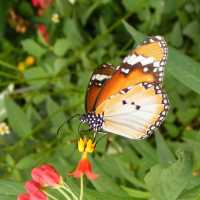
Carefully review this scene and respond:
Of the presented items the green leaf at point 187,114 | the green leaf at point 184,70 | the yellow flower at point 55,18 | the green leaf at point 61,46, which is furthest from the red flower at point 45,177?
the yellow flower at point 55,18

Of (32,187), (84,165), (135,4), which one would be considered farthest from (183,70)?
(135,4)

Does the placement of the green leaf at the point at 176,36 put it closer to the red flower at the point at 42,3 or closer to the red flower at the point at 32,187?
the red flower at the point at 42,3

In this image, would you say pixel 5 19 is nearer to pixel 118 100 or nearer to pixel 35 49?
pixel 35 49

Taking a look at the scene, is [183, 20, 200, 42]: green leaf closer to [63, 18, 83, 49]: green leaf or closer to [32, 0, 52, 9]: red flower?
[63, 18, 83, 49]: green leaf

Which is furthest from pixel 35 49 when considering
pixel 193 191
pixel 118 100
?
pixel 193 191

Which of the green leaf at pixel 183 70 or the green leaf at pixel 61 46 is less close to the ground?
the green leaf at pixel 183 70

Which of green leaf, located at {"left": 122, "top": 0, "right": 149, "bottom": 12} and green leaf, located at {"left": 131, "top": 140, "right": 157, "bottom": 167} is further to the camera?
green leaf, located at {"left": 122, "top": 0, "right": 149, "bottom": 12}

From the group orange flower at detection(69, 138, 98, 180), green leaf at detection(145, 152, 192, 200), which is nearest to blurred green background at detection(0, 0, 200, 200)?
orange flower at detection(69, 138, 98, 180)
